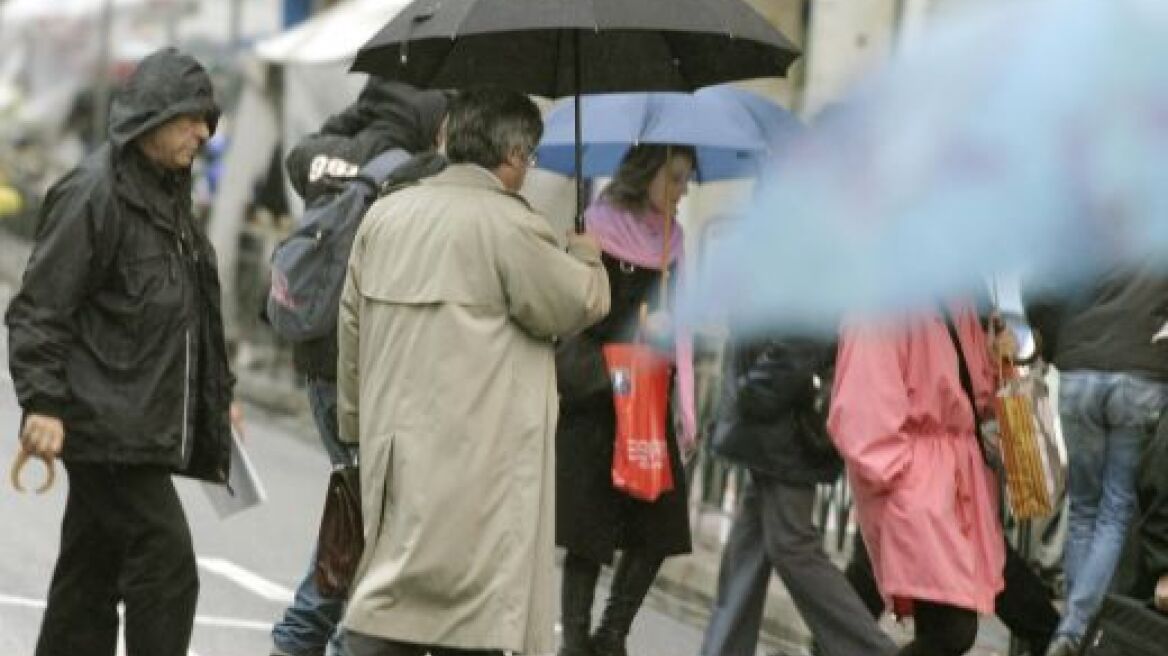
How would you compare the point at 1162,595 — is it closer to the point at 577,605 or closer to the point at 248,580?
the point at 577,605

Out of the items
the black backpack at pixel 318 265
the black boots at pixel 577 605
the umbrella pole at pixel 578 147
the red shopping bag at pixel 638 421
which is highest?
the umbrella pole at pixel 578 147

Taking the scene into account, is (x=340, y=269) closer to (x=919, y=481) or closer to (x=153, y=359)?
(x=153, y=359)

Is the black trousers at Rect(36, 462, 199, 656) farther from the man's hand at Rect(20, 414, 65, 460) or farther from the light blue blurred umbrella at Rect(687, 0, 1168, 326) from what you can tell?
the light blue blurred umbrella at Rect(687, 0, 1168, 326)

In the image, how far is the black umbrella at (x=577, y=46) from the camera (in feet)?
22.7

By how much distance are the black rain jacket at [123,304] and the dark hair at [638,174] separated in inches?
85.9

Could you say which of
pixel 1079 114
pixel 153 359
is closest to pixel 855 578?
pixel 153 359

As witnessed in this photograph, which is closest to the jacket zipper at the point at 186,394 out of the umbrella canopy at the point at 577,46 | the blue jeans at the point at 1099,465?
the umbrella canopy at the point at 577,46

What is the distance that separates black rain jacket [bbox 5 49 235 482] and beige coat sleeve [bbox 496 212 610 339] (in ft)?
3.62

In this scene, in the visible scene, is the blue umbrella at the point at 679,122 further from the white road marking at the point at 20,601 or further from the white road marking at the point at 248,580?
the white road marking at the point at 20,601

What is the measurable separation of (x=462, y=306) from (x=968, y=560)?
1.91m

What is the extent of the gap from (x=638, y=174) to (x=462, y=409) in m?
2.90

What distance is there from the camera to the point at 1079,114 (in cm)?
566

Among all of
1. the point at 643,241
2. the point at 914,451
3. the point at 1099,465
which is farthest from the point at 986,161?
the point at 1099,465

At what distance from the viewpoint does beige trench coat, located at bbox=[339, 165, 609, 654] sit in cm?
645
